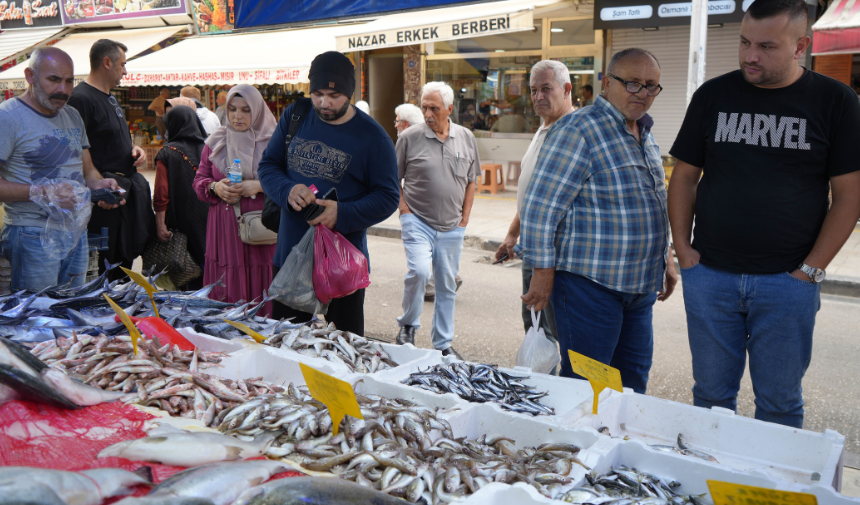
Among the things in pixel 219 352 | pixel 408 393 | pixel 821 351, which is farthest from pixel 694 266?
pixel 821 351

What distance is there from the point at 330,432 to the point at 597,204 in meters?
1.61

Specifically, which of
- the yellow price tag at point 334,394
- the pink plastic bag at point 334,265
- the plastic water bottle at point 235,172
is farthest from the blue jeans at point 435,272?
the yellow price tag at point 334,394

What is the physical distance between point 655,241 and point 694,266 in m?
0.21

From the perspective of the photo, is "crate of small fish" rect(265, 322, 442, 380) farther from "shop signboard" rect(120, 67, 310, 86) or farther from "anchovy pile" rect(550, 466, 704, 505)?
"shop signboard" rect(120, 67, 310, 86)

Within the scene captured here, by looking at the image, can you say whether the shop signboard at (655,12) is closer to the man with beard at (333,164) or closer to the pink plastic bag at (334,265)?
the man with beard at (333,164)

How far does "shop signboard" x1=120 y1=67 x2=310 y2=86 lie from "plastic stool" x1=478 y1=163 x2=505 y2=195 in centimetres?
430

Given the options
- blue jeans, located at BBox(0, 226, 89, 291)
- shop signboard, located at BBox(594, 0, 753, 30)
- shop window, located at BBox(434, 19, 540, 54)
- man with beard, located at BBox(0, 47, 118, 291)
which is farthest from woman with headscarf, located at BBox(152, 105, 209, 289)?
shop window, located at BBox(434, 19, 540, 54)

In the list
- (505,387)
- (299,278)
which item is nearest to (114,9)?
(299,278)

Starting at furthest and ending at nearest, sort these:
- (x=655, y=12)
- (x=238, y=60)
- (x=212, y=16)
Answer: (x=212, y=16) < (x=238, y=60) < (x=655, y=12)

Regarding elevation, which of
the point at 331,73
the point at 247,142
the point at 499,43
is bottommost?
the point at 247,142

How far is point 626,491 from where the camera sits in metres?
2.12

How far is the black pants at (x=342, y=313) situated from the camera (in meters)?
4.09

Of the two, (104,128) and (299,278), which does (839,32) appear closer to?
(299,278)

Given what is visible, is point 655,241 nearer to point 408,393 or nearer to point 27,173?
point 408,393
